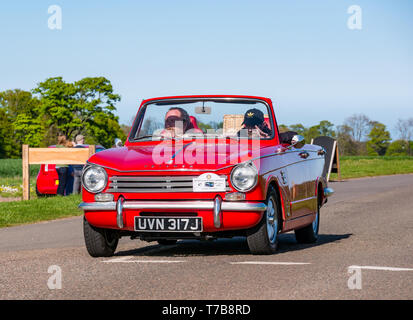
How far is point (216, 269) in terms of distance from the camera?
23.8 feet

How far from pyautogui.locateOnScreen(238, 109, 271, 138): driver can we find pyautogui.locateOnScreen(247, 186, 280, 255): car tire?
1057 millimetres

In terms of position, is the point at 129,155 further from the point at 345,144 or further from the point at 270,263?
the point at 345,144

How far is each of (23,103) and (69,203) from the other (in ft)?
323

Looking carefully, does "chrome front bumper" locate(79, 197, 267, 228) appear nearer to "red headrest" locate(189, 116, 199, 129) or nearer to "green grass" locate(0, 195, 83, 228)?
"red headrest" locate(189, 116, 199, 129)

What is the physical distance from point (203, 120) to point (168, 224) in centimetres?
207

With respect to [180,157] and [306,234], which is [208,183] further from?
[306,234]

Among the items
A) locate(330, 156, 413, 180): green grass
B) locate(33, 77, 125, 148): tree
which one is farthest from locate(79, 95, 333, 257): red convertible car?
locate(33, 77, 125, 148): tree

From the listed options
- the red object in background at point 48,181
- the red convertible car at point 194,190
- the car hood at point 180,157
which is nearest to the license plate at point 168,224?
the red convertible car at point 194,190

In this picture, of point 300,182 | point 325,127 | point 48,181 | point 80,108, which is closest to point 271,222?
point 300,182

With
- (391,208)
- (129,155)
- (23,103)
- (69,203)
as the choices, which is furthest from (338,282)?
(23,103)

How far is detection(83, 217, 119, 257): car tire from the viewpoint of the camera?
832 centimetres

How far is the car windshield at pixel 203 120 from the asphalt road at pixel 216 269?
136cm

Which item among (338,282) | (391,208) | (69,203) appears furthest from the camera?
(69,203)

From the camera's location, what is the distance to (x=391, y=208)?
53.9 ft
